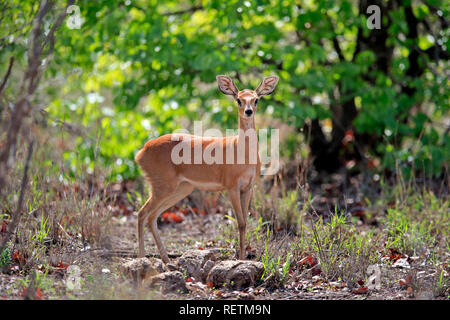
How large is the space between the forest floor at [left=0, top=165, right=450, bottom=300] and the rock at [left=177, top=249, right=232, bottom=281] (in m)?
0.05

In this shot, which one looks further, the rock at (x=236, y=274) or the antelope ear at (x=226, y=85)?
the antelope ear at (x=226, y=85)

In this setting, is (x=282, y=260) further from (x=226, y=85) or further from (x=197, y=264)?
(x=226, y=85)

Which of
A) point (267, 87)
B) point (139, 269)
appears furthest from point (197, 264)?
point (267, 87)

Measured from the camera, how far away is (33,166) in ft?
21.7

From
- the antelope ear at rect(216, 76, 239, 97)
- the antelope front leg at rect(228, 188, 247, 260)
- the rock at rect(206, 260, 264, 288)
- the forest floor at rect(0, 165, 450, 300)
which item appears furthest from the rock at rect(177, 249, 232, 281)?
the antelope ear at rect(216, 76, 239, 97)

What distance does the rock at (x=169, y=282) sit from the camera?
15.7ft

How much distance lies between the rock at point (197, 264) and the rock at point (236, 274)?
16 cm

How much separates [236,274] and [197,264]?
1.63 ft

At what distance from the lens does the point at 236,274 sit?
5020mm

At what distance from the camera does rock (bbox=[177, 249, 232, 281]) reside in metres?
5.30

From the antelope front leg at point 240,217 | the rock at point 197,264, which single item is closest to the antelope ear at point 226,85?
the antelope front leg at point 240,217

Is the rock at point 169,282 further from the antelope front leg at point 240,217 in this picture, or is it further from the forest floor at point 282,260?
the antelope front leg at point 240,217

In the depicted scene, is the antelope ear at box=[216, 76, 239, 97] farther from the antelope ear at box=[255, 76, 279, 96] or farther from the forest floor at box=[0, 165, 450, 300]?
the forest floor at box=[0, 165, 450, 300]
